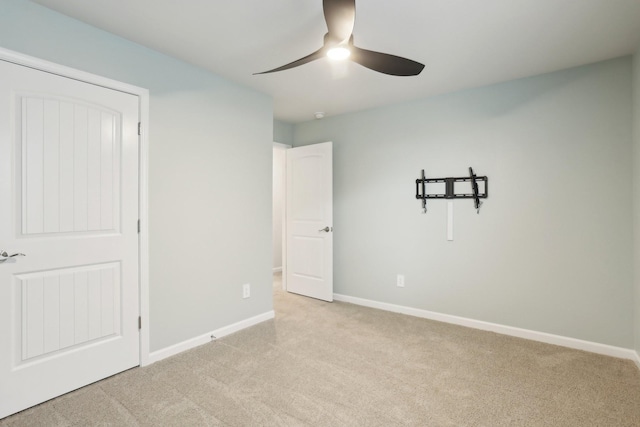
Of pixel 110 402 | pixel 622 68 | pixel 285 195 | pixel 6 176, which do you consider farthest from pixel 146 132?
pixel 622 68

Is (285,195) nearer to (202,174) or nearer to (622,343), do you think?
(202,174)

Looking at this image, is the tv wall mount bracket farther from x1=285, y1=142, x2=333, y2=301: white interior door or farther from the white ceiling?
x1=285, y1=142, x2=333, y2=301: white interior door

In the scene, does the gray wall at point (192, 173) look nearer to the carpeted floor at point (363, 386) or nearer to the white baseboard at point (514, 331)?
the carpeted floor at point (363, 386)

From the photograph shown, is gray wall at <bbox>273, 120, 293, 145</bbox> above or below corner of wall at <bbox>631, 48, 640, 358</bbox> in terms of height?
above

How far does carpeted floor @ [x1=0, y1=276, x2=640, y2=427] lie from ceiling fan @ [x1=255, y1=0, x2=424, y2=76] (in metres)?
2.03

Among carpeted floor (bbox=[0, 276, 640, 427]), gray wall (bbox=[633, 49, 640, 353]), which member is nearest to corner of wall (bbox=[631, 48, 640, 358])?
gray wall (bbox=[633, 49, 640, 353])

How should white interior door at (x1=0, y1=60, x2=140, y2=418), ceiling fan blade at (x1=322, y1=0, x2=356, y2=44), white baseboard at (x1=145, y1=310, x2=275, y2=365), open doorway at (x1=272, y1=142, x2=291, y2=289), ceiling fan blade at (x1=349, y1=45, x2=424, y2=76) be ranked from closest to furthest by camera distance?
ceiling fan blade at (x1=322, y1=0, x2=356, y2=44) → ceiling fan blade at (x1=349, y1=45, x2=424, y2=76) → white interior door at (x1=0, y1=60, x2=140, y2=418) → white baseboard at (x1=145, y1=310, x2=275, y2=365) → open doorway at (x1=272, y1=142, x2=291, y2=289)

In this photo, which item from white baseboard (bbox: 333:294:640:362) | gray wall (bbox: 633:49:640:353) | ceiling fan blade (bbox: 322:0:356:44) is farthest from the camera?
white baseboard (bbox: 333:294:640:362)

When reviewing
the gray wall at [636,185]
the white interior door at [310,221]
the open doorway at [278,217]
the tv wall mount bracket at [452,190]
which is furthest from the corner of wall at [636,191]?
the open doorway at [278,217]

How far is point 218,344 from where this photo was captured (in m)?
2.92

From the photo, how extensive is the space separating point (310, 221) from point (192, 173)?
6.20 ft

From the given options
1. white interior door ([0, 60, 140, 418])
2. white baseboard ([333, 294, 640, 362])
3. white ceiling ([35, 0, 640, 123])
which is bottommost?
white baseboard ([333, 294, 640, 362])

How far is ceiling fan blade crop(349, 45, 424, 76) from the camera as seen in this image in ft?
6.01

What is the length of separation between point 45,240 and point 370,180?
313 centimetres
